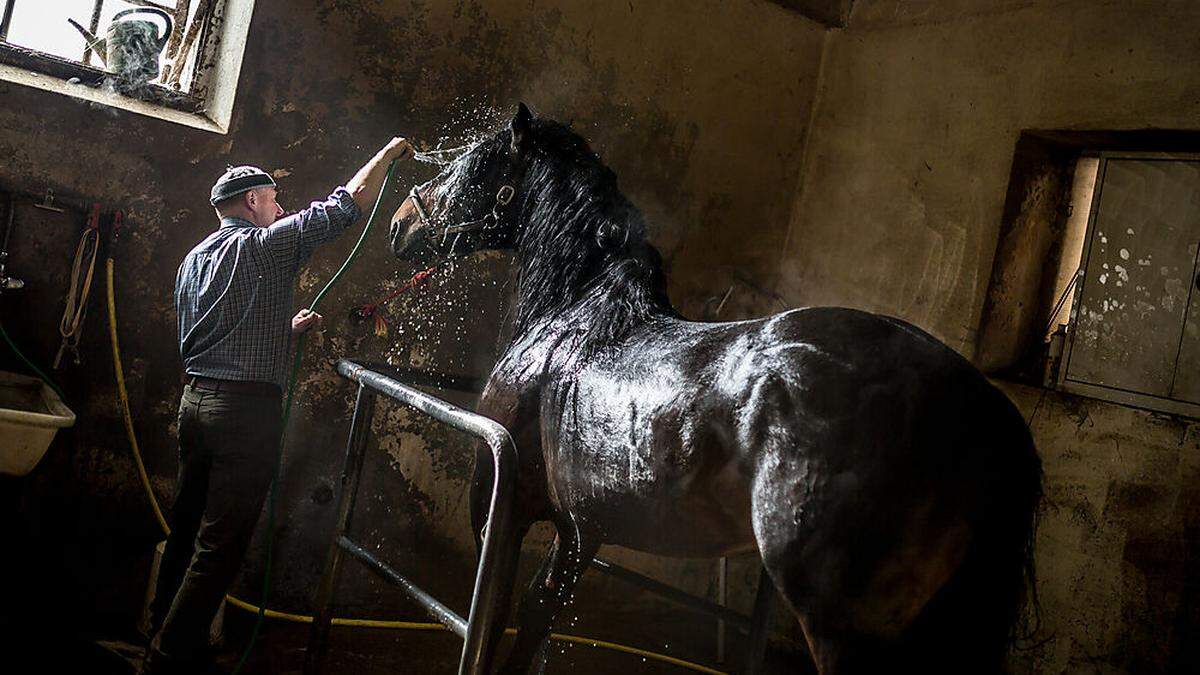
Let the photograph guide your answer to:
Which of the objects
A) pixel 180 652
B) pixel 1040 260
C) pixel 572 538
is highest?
pixel 1040 260

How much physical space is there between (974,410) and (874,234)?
9.73ft

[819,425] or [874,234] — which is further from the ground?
[874,234]

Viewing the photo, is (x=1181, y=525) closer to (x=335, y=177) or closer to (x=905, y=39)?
(x=905, y=39)

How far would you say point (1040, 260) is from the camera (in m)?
4.15

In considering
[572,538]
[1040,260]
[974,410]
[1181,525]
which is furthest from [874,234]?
[974,410]

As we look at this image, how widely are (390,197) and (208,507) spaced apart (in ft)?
5.13

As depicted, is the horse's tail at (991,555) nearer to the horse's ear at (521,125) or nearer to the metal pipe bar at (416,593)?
the metal pipe bar at (416,593)

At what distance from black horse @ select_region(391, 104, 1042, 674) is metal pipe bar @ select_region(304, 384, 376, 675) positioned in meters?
0.52

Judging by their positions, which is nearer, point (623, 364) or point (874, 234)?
point (623, 364)

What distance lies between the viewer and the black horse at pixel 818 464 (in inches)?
70.3

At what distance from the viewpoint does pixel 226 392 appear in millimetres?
2916

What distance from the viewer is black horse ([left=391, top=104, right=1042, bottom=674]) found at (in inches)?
70.3

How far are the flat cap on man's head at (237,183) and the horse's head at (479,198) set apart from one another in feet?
1.80

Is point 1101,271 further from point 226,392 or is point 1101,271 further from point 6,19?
point 6,19
